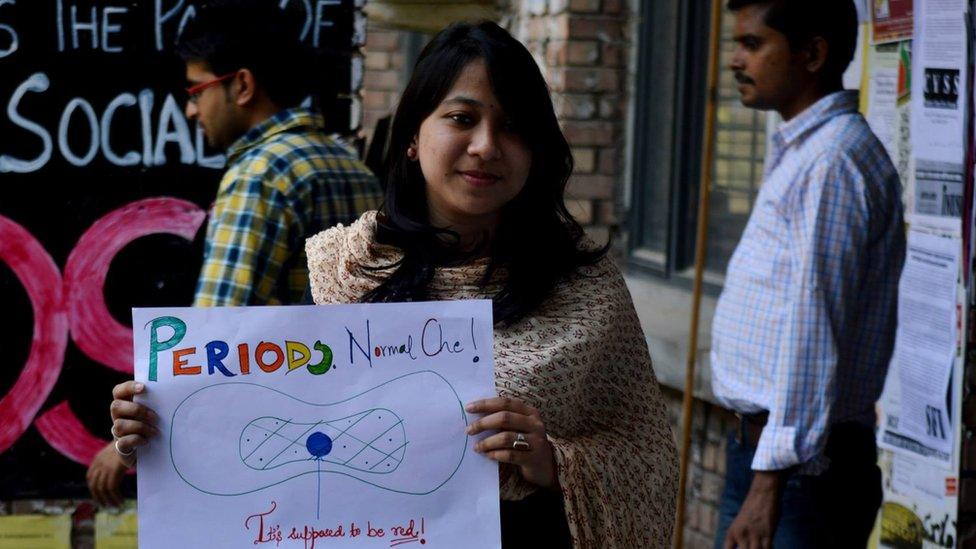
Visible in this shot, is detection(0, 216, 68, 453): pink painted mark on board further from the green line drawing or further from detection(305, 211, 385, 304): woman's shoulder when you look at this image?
the green line drawing

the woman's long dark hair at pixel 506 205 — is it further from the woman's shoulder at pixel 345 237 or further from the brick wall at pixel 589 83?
the brick wall at pixel 589 83

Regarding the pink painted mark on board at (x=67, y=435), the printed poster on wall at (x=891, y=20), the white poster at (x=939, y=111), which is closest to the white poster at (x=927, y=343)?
the white poster at (x=939, y=111)

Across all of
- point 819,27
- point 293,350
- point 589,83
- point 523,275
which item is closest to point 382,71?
point 589,83

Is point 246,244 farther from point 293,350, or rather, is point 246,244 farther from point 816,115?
point 816,115

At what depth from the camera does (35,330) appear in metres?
4.24

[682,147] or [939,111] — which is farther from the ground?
[939,111]

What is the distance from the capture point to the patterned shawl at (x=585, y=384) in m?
2.23

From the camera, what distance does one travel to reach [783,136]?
3.59m

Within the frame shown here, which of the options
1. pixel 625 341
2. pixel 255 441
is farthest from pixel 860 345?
pixel 255 441

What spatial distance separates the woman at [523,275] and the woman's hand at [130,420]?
0.43 m

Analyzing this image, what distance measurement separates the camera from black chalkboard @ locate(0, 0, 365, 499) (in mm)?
4168

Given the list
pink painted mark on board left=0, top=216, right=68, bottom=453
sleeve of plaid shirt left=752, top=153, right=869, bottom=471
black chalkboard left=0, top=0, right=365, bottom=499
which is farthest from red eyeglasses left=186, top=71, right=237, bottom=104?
sleeve of plaid shirt left=752, top=153, right=869, bottom=471

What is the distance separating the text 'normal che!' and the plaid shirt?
4.09 ft

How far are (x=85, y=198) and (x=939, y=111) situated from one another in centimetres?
235
